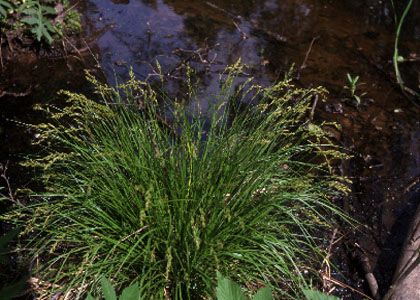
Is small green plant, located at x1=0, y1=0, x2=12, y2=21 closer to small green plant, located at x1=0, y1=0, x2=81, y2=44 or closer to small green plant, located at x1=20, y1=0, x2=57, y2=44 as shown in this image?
small green plant, located at x1=0, y1=0, x2=81, y2=44

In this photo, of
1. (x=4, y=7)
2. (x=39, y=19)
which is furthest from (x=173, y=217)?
(x=4, y=7)

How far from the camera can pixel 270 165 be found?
2.62 m

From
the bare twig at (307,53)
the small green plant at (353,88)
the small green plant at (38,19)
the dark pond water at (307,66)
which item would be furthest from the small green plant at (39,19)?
the small green plant at (353,88)

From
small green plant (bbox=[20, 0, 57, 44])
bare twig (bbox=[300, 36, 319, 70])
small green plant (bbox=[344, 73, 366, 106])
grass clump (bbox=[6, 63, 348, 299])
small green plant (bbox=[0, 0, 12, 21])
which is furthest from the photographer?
bare twig (bbox=[300, 36, 319, 70])

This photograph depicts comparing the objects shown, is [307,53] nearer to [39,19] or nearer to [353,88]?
[353,88]

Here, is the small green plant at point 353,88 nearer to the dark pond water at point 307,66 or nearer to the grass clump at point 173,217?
the dark pond water at point 307,66

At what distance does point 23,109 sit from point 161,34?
5.36ft

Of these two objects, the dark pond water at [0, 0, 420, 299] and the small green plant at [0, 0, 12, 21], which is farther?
the small green plant at [0, 0, 12, 21]

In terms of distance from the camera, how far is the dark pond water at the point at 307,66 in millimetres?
3654

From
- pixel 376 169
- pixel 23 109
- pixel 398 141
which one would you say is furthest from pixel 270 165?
pixel 23 109

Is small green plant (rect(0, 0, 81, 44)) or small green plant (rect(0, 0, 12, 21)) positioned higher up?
small green plant (rect(0, 0, 12, 21))

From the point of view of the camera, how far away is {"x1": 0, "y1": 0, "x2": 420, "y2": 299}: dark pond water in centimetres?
365

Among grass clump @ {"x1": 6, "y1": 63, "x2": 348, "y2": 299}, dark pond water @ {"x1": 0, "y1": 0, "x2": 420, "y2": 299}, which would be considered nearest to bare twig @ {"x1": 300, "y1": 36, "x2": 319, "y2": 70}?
dark pond water @ {"x1": 0, "y1": 0, "x2": 420, "y2": 299}

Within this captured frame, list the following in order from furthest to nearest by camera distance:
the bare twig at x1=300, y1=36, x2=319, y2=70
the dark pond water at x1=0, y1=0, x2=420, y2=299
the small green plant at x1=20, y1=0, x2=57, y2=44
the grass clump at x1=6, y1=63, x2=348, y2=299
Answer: the bare twig at x1=300, y1=36, x2=319, y2=70
the small green plant at x1=20, y1=0, x2=57, y2=44
the dark pond water at x1=0, y1=0, x2=420, y2=299
the grass clump at x1=6, y1=63, x2=348, y2=299
